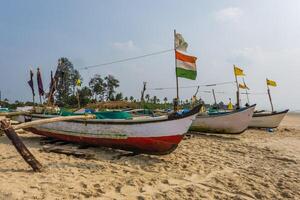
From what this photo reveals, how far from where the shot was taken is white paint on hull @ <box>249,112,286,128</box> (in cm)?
1697

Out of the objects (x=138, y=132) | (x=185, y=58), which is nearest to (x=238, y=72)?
(x=185, y=58)

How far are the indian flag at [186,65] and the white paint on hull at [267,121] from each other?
33.8 ft

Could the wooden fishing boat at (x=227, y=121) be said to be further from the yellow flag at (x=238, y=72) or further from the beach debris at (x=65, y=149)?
the beach debris at (x=65, y=149)

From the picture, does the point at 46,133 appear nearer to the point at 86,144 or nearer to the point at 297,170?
the point at 86,144

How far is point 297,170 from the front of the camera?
666cm

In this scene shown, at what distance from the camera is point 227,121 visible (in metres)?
12.9

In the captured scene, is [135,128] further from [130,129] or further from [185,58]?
[185,58]

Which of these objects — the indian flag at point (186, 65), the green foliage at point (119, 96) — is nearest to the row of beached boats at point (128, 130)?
the indian flag at point (186, 65)

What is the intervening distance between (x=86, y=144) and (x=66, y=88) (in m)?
42.8

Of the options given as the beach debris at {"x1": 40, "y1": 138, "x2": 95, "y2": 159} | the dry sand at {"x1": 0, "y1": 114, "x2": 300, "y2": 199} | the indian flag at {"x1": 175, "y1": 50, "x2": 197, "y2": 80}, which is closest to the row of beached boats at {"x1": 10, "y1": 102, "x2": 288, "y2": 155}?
the beach debris at {"x1": 40, "y1": 138, "x2": 95, "y2": 159}

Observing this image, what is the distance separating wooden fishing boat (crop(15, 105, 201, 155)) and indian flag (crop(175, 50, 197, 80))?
2.21 metres

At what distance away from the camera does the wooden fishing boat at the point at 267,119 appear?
55.6ft

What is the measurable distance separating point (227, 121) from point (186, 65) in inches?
209

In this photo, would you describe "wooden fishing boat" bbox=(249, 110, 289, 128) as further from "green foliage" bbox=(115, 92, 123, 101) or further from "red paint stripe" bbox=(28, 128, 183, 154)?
"green foliage" bbox=(115, 92, 123, 101)
